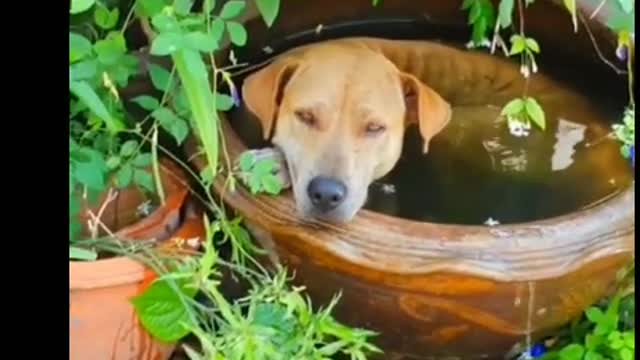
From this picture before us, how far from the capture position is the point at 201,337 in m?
1.71

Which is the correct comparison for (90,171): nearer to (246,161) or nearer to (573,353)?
(246,161)

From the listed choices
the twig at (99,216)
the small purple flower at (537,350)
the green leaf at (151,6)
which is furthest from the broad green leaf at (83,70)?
the small purple flower at (537,350)

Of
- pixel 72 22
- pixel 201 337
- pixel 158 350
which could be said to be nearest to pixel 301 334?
pixel 201 337

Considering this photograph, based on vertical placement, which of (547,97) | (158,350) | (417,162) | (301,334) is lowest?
(158,350)

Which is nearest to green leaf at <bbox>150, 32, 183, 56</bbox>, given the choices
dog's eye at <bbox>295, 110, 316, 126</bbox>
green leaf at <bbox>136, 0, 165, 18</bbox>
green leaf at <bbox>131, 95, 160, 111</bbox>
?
green leaf at <bbox>136, 0, 165, 18</bbox>

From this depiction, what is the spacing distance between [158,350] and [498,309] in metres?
0.52

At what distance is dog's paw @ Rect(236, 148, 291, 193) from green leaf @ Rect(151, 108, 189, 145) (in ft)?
0.33

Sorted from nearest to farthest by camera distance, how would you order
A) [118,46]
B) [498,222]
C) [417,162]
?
[118,46] → [498,222] → [417,162]

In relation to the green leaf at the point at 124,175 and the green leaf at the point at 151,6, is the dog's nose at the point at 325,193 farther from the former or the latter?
the green leaf at the point at 151,6

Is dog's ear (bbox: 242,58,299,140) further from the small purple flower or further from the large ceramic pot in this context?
the small purple flower

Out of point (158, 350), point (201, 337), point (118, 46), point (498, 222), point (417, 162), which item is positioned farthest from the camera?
point (417, 162)

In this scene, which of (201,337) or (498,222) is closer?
(201,337)

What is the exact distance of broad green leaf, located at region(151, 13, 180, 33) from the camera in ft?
5.48

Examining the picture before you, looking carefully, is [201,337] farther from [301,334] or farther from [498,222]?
[498,222]
